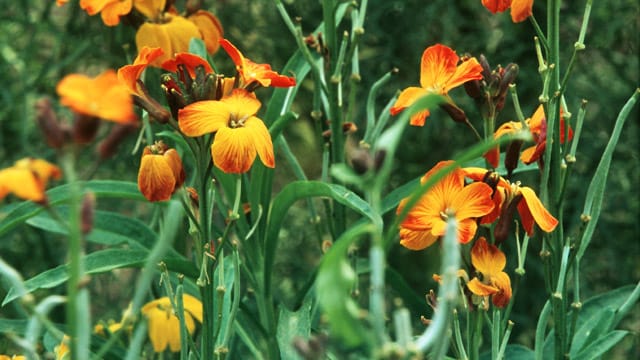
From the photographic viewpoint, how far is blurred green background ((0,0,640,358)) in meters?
1.81

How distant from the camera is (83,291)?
24.6 inches

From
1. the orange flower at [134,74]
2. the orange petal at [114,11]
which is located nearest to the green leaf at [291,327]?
the orange flower at [134,74]

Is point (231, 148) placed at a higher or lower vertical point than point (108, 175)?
higher

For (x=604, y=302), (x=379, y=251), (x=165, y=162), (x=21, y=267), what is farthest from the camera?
(x=21, y=267)

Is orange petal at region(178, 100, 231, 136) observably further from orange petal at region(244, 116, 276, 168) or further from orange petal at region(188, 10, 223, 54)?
orange petal at region(188, 10, 223, 54)

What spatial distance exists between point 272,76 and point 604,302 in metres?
0.54

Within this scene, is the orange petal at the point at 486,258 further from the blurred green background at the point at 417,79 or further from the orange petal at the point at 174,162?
the blurred green background at the point at 417,79

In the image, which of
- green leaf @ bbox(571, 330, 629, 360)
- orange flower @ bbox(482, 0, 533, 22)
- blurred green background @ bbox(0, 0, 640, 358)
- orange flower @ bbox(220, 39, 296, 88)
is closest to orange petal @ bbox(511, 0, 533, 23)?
orange flower @ bbox(482, 0, 533, 22)

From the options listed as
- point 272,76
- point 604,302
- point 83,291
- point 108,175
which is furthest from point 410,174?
point 83,291

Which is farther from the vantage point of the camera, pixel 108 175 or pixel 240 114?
pixel 108 175

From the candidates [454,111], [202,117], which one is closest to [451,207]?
[454,111]

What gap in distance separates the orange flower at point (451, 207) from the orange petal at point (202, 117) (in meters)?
0.17

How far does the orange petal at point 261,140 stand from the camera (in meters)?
0.96

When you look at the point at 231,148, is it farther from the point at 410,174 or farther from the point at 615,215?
the point at 615,215
